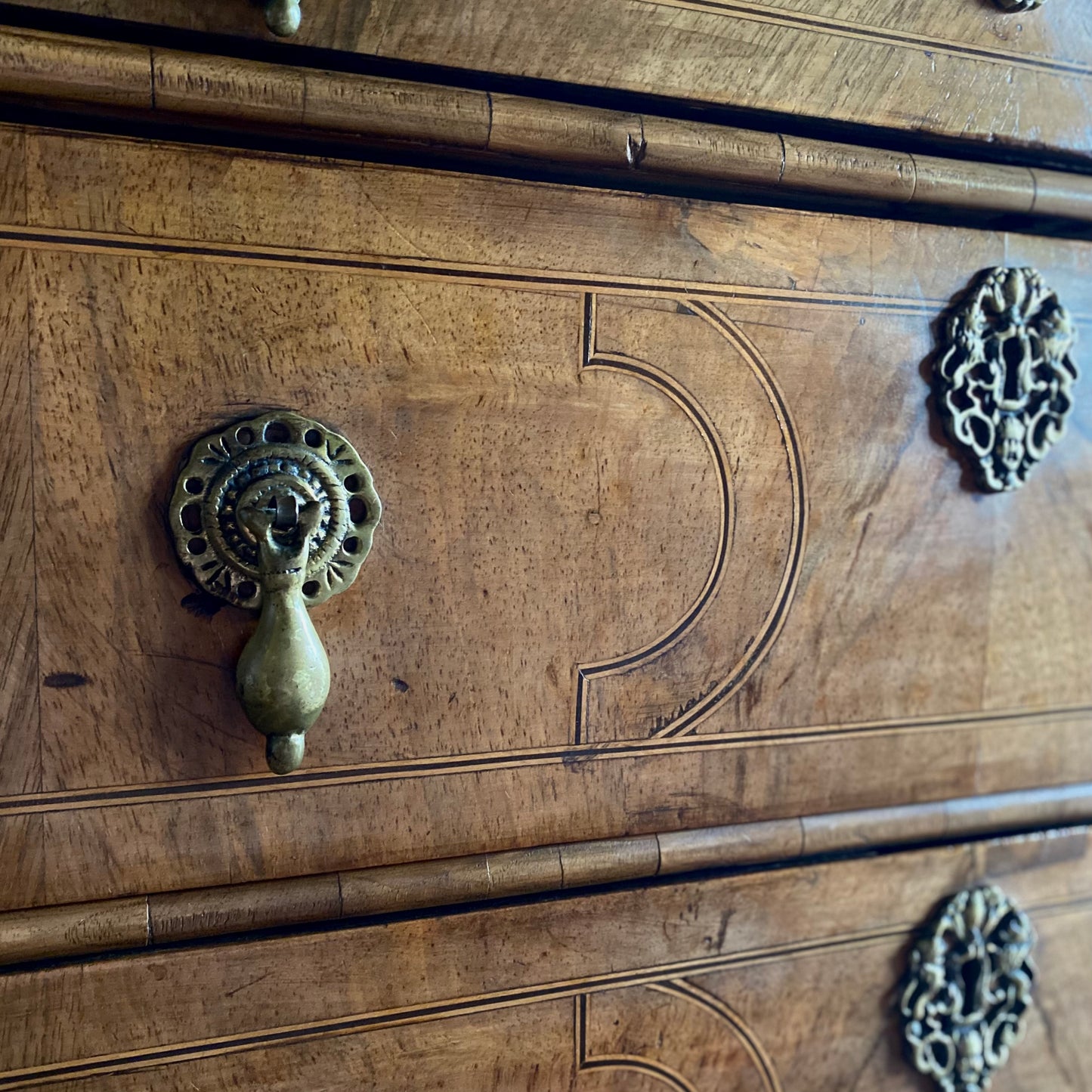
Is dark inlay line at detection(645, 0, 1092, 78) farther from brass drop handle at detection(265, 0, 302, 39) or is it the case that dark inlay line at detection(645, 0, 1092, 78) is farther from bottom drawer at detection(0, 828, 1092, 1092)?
bottom drawer at detection(0, 828, 1092, 1092)

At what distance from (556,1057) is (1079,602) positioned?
1.03 feet

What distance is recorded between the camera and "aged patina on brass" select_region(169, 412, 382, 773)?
0.34m

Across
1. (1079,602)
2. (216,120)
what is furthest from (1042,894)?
(216,120)

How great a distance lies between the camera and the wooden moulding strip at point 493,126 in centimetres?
32

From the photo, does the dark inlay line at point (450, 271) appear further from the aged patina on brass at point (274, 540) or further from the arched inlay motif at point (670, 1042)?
the arched inlay motif at point (670, 1042)

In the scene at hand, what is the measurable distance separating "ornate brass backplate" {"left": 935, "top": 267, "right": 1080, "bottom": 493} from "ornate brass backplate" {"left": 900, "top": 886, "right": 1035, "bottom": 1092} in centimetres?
20

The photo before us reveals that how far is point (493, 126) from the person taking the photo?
37cm

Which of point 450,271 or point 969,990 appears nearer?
point 450,271

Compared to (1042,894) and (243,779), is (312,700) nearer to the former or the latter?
(243,779)

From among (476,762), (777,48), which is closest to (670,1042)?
(476,762)

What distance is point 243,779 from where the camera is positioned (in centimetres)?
37

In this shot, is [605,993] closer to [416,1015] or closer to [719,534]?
[416,1015]


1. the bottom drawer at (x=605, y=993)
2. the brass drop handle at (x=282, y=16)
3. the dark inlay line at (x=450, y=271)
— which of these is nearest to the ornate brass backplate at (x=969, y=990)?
the bottom drawer at (x=605, y=993)

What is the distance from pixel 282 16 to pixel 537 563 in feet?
0.66
